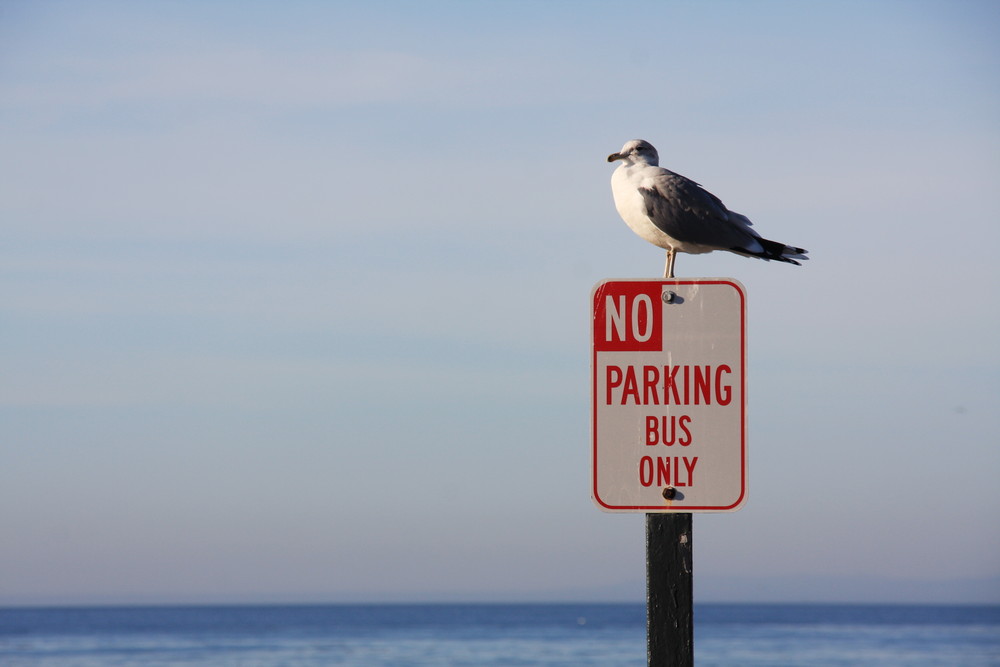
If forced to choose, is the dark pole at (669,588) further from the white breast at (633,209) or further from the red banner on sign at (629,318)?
the white breast at (633,209)

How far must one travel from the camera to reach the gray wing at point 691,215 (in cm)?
431

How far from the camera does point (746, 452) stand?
132 inches

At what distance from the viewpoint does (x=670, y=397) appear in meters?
3.37

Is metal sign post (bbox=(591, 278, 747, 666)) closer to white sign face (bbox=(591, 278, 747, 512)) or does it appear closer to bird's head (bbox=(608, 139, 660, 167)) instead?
white sign face (bbox=(591, 278, 747, 512))

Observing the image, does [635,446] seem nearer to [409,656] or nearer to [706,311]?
[706,311]

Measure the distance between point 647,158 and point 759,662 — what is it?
120 feet

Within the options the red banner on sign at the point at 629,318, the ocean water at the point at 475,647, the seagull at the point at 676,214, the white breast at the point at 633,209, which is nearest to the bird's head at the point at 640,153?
the seagull at the point at 676,214

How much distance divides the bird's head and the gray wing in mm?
188

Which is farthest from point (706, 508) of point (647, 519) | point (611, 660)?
point (611, 660)

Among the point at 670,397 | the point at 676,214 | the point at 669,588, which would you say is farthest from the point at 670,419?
the point at 676,214

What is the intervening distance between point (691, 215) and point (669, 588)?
1.54 metres

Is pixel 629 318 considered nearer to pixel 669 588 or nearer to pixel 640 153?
pixel 669 588

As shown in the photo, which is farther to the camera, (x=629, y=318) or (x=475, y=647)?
(x=475, y=647)

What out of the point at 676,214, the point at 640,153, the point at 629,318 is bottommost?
the point at 629,318
